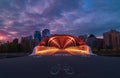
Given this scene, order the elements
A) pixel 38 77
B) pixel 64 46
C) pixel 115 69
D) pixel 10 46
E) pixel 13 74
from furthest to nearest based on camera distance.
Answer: pixel 10 46 < pixel 64 46 < pixel 115 69 < pixel 13 74 < pixel 38 77

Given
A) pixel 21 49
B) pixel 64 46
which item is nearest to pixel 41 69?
pixel 64 46

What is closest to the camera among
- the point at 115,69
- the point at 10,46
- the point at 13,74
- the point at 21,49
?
the point at 13,74

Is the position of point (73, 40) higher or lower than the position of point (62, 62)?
higher

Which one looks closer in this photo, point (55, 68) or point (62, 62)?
point (55, 68)

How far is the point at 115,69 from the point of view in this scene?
8.96ft

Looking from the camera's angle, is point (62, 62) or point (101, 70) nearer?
point (101, 70)

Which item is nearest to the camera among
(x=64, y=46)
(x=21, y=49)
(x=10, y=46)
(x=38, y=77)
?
(x=38, y=77)

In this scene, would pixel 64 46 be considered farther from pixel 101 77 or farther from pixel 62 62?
pixel 101 77

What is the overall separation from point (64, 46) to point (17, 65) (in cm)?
387

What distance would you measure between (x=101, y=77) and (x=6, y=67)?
42.1 inches

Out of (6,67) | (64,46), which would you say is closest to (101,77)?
(6,67)

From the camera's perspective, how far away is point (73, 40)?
22.3ft

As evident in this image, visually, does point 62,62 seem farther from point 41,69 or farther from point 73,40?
point 73,40

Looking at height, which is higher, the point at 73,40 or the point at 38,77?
the point at 73,40
